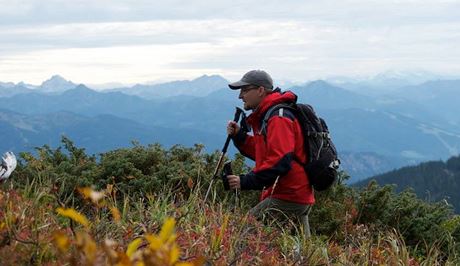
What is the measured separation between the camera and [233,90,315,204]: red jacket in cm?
584

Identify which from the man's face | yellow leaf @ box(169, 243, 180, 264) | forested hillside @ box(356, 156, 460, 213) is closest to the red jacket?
the man's face

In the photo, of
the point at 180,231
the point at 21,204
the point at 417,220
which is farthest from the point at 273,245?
the point at 417,220

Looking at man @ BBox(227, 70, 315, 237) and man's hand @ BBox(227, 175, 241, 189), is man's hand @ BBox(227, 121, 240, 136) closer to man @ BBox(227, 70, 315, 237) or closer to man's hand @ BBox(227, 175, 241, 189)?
man @ BBox(227, 70, 315, 237)

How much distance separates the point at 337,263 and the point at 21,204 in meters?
2.08

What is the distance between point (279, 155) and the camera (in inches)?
229

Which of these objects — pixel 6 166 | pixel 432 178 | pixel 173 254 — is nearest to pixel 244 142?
pixel 6 166

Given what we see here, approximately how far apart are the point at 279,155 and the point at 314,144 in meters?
0.38

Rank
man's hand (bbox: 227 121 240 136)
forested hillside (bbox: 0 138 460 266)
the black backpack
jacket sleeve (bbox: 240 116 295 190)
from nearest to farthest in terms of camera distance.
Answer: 1. forested hillside (bbox: 0 138 460 266)
2. jacket sleeve (bbox: 240 116 295 190)
3. the black backpack
4. man's hand (bbox: 227 121 240 136)

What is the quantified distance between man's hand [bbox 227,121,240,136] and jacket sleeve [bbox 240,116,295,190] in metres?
0.89

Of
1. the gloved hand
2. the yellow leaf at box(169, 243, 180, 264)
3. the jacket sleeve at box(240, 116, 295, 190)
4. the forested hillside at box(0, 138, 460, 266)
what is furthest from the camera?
the jacket sleeve at box(240, 116, 295, 190)

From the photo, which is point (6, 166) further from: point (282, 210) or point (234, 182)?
point (282, 210)

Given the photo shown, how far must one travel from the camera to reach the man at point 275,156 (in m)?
5.84

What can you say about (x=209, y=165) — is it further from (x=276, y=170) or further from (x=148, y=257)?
(x=148, y=257)

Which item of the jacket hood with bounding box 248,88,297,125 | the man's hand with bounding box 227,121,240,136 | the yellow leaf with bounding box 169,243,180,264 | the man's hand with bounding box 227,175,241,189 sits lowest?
the man's hand with bounding box 227,175,241,189
